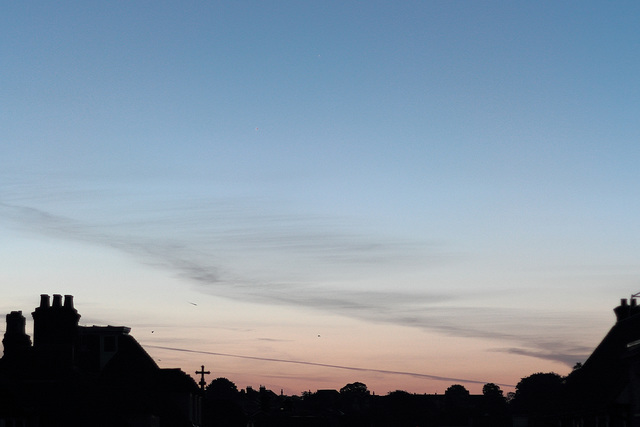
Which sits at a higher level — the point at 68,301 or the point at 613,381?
the point at 68,301

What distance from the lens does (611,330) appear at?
69.4 m

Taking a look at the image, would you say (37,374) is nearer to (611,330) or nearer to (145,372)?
(145,372)

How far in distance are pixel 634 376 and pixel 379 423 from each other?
138448 millimetres

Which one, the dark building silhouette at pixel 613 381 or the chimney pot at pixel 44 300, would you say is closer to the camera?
the dark building silhouette at pixel 613 381

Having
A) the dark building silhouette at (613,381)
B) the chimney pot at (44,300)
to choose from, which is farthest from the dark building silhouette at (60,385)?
the dark building silhouette at (613,381)

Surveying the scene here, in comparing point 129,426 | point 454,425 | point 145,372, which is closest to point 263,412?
point 454,425

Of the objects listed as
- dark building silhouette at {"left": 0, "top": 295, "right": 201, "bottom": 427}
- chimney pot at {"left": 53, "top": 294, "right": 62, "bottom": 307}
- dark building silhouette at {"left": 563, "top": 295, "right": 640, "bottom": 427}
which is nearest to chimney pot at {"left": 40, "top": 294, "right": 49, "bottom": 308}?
dark building silhouette at {"left": 0, "top": 295, "right": 201, "bottom": 427}

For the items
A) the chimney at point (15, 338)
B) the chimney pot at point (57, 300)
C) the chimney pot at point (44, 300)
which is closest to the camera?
the chimney at point (15, 338)

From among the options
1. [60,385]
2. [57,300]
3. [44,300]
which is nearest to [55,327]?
[57,300]

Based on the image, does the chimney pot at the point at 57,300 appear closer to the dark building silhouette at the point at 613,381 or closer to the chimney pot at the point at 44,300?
the chimney pot at the point at 44,300

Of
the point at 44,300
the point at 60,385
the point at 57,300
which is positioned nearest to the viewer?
the point at 60,385

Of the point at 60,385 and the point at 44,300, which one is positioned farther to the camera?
the point at 44,300

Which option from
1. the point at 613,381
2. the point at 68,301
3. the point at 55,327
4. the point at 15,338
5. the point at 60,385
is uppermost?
the point at 68,301

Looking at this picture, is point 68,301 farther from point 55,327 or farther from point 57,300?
point 55,327
